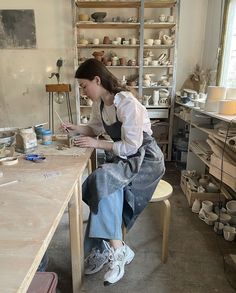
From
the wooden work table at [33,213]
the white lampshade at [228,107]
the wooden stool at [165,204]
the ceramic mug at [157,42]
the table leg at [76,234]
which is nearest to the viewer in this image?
the wooden work table at [33,213]

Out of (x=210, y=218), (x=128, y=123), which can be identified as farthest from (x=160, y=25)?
(x=210, y=218)

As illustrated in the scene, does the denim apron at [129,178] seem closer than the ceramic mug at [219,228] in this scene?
Yes

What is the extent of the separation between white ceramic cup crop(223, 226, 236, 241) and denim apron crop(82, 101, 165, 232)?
737 millimetres

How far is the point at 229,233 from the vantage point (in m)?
1.70

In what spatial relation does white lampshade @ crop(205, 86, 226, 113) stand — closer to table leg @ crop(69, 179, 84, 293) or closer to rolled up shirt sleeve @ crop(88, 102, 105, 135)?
rolled up shirt sleeve @ crop(88, 102, 105, 135)

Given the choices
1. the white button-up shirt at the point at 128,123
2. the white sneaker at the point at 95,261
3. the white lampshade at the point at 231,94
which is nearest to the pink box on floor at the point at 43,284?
the white sneaker at the point at 95,261

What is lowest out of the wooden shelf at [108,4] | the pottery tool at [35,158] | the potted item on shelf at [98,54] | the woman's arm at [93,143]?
the pottery tool at [35,158]

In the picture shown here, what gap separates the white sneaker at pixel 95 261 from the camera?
1424mm

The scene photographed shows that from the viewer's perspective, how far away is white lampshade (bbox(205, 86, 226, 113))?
6.54 ft

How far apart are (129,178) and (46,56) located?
2.58 m

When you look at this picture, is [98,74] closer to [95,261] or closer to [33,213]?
[33,213]

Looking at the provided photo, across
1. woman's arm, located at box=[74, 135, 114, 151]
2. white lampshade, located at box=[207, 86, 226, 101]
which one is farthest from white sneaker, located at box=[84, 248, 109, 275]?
white lampshade, located at box=[207, 86, 226, 101]

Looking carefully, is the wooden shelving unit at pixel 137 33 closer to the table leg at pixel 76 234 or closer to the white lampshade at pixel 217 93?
the white lampshade at pixel 217 93

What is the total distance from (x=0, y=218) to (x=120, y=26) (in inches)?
115
